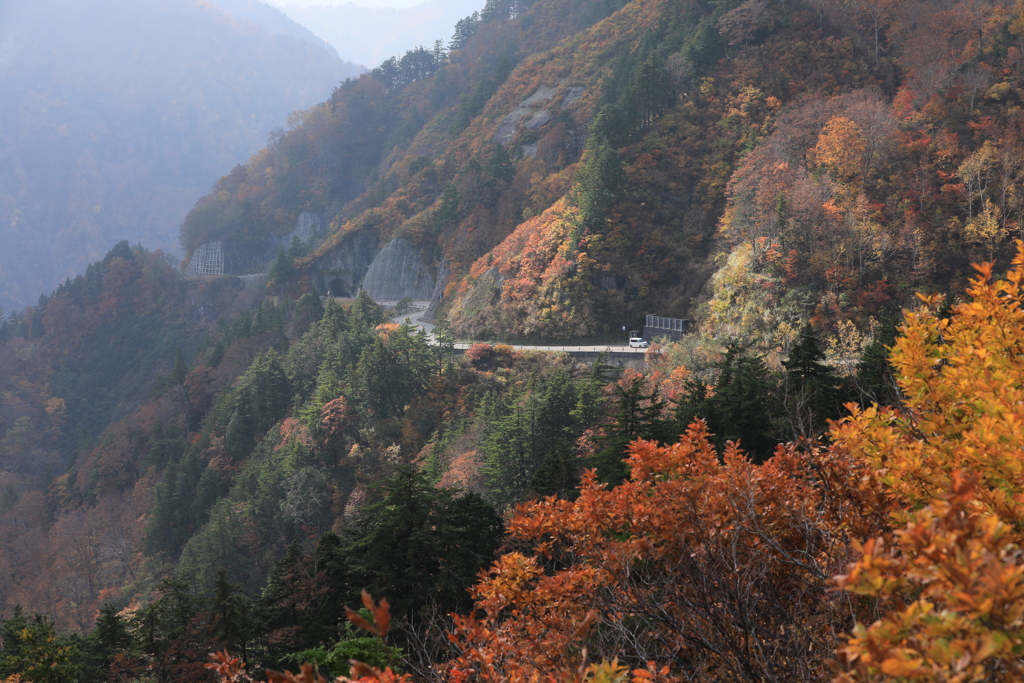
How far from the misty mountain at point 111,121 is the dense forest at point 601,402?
79.1 meters

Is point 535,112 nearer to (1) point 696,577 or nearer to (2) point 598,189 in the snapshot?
(2) point 598,189

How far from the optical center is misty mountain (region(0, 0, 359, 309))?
470ft

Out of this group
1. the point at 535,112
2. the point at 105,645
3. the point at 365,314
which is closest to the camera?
the point at 105,645

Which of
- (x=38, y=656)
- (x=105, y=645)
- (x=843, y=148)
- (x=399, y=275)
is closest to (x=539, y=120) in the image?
(x=399, y=275)

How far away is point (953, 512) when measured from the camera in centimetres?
250

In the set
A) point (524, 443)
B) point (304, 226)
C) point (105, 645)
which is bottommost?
point (524, 443)

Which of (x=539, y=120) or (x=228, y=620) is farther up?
(x=539, y=120)

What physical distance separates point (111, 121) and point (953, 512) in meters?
211

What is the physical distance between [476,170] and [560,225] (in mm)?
18056

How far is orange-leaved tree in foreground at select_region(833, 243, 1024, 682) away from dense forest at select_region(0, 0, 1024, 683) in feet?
0.09

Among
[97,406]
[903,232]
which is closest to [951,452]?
[903,232]

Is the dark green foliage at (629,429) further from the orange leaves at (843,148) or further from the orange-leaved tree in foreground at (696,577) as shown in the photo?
the orange leaves at (843,148)

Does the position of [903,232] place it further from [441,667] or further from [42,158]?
[42,158]

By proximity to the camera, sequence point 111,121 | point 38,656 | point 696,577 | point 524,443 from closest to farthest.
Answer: point 696,577 < point 38,656 < point 524,443 < point 111,121
